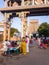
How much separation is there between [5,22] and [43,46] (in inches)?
180

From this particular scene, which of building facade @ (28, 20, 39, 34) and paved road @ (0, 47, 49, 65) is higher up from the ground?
building facade @ (28, 20, 39, 34)

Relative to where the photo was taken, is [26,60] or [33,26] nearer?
[26,60]

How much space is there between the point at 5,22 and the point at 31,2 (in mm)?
3337

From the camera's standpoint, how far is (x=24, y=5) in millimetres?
20938

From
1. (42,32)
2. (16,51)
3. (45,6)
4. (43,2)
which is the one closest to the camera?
(16,51)

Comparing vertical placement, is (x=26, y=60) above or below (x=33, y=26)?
below

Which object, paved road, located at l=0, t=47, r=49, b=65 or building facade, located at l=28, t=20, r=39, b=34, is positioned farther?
building facade, located at l=28, t=20, r=39, b=34

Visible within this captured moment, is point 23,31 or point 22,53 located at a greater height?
point 23,31

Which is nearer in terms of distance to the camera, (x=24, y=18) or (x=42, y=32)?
→ (x=24, y=18)

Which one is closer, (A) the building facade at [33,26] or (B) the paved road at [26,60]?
(B) the paved road at [26,60]

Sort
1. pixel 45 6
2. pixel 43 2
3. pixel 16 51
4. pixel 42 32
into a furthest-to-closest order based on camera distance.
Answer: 1. pixel 42 32
2. pixel 43 2
3. pixel 45 6
4. pixel 16 51

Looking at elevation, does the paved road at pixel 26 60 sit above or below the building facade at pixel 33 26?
below

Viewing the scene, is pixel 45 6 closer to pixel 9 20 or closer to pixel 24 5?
pixel 24 5

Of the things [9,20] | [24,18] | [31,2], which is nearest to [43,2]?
[31,2]
